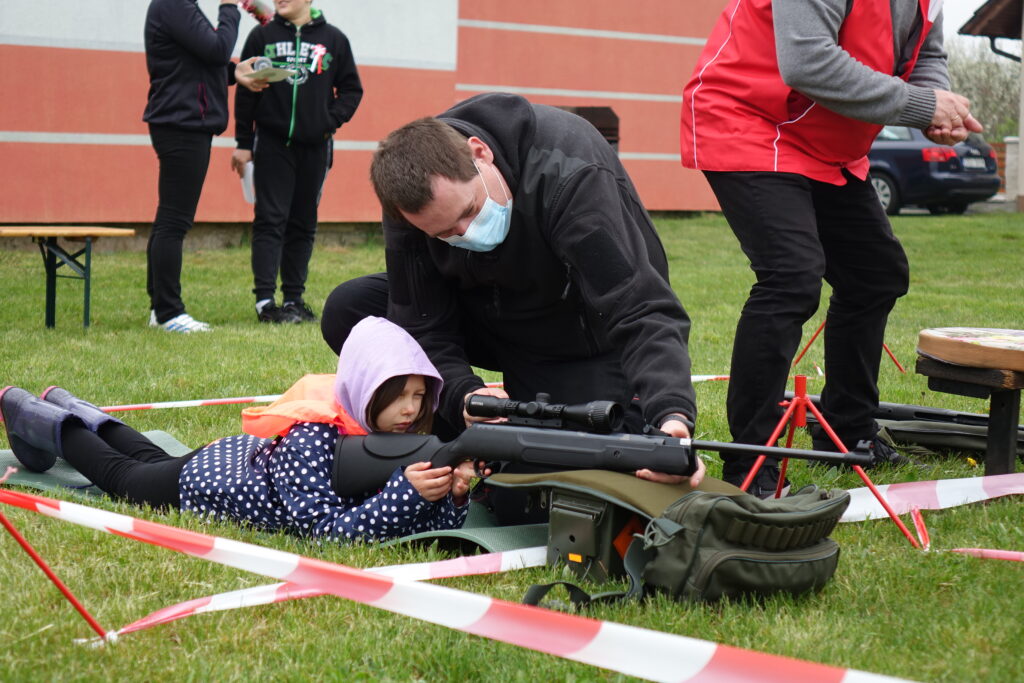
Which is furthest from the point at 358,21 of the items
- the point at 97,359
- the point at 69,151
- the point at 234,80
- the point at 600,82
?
the point at 97,359

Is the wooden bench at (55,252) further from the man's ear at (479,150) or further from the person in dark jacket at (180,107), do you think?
the man's ear at (479,150)

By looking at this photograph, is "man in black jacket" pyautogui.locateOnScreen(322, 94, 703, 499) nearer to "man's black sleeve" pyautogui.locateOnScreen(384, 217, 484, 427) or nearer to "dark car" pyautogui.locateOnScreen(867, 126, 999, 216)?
"man's black sleeve" pyautogui.locateOnScreen(384, 217, 484, 427)

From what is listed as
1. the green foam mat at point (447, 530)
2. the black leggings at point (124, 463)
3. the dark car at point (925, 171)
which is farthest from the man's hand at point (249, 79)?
the dark car at point (925, 171)

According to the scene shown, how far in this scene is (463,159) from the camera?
9.95 ft

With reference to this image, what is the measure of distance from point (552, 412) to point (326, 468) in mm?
812

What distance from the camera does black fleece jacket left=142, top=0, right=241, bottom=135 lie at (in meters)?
6.95

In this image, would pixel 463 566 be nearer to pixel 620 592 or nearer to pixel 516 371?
pixel 620 592

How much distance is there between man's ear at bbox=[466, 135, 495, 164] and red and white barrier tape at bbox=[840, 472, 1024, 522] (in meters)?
1.49

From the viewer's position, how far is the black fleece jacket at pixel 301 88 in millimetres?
7684

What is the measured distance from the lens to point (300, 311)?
8023mm

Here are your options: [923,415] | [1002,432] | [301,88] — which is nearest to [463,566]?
[1002,432]

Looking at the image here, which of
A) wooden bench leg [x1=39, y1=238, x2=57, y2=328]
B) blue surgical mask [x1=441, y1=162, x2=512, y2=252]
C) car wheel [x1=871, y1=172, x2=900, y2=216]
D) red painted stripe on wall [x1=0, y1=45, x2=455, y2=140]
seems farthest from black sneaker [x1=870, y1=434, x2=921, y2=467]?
car wheel [x1=871, y1=172, x2=900, y2=216]

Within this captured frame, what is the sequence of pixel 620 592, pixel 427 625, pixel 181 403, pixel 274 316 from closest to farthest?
1. pixel 427 625
2. pixel 620 592
3. pixel 181 403
4. pixel 274 316

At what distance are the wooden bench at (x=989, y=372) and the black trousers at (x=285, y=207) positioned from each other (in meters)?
5.02
